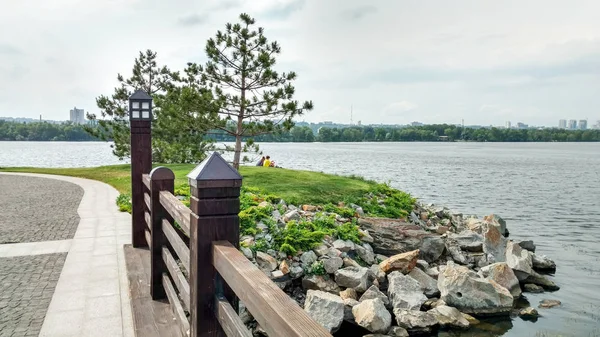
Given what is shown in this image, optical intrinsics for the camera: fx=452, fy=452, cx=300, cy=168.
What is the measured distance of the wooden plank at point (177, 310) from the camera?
3.13 meters

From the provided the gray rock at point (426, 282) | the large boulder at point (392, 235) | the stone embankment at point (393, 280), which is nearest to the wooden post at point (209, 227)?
the stone embankment at point (393, 280)

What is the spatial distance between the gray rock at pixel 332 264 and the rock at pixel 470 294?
6.22 feet

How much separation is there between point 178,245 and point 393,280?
553 cm

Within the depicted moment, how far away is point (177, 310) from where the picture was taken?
138 inches

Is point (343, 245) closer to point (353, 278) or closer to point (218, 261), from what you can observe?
point (353, 278)

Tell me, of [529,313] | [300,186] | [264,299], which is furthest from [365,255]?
[264,299]

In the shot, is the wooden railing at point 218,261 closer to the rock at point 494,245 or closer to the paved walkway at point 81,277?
the paved walkway at point 81,277

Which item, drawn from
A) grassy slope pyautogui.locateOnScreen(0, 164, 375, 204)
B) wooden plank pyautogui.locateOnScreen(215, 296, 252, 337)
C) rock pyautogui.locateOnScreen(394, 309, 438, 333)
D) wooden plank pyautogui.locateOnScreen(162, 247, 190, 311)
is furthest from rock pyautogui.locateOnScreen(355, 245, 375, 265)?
wooden plank pyautogui.locateOnScreen(215, 296, 252, 337)

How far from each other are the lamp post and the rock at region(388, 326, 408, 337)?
4.10 metres

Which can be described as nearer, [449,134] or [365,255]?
[365,255]

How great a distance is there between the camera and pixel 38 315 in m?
4.35

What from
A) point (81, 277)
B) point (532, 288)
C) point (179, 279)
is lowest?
point (532, 288)

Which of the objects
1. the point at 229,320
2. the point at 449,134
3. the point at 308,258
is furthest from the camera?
the point at 449,134

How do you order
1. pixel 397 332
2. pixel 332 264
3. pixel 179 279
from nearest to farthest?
pixel 179 279 < pixel 397 332 < pixel 332 264
